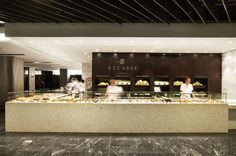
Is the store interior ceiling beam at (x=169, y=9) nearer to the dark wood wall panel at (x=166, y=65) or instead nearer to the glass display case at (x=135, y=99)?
the glass display case at (x=135, y=99)

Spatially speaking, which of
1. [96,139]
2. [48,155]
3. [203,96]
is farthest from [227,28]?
[48,155]

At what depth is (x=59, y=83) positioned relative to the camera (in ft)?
91.0

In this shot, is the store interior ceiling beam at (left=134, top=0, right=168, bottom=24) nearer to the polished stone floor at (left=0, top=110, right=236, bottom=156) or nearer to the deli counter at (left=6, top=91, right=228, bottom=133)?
the deli counter at (left=6, top=91, right=228, bottom=133)

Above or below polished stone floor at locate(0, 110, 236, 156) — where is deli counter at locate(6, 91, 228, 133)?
above

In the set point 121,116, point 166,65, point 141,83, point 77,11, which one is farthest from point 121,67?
point 77,11

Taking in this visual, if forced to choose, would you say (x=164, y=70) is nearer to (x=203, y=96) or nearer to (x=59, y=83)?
(x=203, y=96)

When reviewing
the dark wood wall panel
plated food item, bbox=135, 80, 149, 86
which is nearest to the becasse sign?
the dark wood wall panel

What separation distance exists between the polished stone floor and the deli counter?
0.74 feet

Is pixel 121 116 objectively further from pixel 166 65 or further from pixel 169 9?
pixel 166 65

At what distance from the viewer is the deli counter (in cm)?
552

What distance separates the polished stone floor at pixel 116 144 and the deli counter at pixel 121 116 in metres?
0.22

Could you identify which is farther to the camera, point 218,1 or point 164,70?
point 164,70

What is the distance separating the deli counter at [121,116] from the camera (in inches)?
217

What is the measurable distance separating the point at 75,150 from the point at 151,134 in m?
2.14
